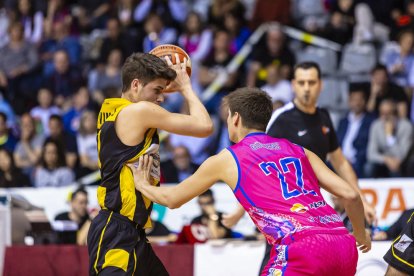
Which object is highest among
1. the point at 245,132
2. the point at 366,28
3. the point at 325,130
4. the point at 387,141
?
the point at 245,132

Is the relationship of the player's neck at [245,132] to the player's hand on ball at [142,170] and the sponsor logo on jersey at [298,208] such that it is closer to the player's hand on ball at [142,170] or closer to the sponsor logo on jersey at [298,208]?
the sponsor logo on jersey at [298,208]

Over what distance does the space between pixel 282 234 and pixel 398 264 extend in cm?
151

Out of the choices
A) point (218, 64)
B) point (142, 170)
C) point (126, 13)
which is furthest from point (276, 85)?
point (142, 170)

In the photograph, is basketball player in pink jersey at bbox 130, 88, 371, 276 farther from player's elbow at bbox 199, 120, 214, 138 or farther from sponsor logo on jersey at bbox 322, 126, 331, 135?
sponsor logo on jersey at bbox 322, 126, 331, 135

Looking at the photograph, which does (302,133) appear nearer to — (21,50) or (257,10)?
(257,10)

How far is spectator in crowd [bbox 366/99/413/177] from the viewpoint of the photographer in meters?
12.4

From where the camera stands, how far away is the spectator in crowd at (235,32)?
15.4 meters

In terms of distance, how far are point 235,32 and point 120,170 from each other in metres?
9.83

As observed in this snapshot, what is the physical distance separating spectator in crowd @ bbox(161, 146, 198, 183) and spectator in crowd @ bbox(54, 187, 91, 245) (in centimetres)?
203

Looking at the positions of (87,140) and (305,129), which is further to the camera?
(87,140)

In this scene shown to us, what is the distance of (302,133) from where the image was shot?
787 centimetres

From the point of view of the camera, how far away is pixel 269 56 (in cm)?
1474

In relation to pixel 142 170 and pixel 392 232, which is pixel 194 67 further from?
pixel 142 170

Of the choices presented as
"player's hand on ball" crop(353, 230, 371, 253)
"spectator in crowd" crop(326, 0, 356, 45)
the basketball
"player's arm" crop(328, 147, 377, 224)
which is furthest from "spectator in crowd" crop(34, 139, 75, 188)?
"player's hand on ball" crop(353, 230, 371, 253)
